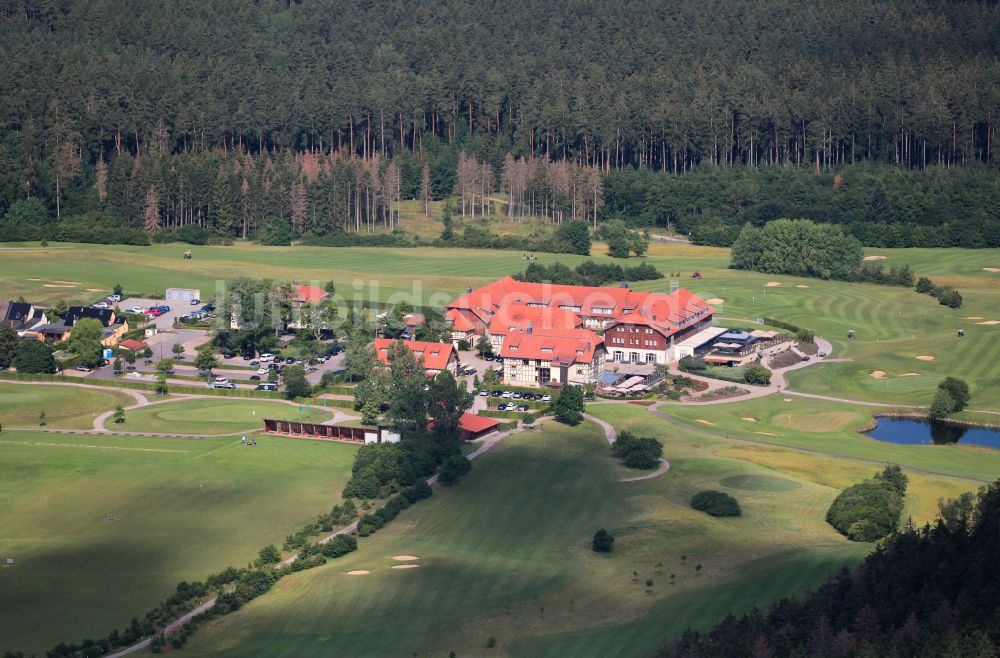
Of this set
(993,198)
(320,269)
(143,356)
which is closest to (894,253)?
(993,198)

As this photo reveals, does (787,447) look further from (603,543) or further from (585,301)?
(585,301)

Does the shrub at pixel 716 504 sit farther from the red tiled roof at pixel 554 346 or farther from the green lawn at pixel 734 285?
the green lawn at pixel 734 285

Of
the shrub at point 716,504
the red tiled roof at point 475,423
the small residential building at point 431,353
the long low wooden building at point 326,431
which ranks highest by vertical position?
the small residential building at point 431,353

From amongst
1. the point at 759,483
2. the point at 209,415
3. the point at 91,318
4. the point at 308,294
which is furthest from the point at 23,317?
the point at 759,483

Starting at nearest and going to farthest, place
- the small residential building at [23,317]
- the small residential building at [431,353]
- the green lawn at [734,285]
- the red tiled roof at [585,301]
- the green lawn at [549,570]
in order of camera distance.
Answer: the green lawn at [549,570] < the small residential building at [431,353] < the green lawn at [734,285] < the red tiled roof at [585,301] < the small residential building at [23,317]

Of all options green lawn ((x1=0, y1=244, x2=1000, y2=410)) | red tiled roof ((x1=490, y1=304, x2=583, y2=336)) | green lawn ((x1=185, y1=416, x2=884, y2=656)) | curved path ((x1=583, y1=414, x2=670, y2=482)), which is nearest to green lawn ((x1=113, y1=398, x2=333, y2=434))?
curved path ((x1=583, y1=414, x2=670, y2=482))

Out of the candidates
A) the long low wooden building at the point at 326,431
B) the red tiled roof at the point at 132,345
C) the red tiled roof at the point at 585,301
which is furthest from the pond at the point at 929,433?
the red tiled roof at the point at 132,345

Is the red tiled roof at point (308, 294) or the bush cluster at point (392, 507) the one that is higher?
the red tiled roof at point (308, 294)
